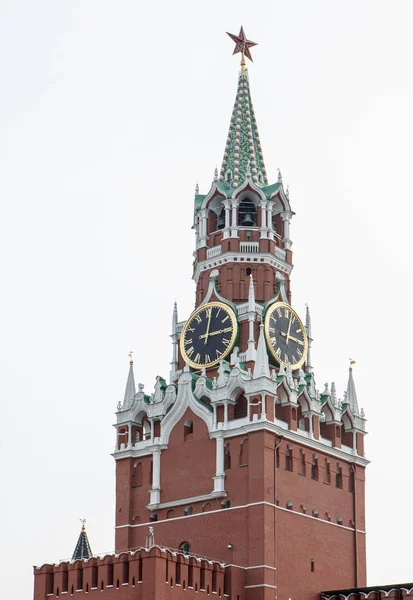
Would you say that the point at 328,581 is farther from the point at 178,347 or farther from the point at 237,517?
the point at 178,347

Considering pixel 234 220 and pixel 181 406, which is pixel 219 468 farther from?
pixel 234 220

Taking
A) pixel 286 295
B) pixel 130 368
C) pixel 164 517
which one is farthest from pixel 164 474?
pixel 286 295

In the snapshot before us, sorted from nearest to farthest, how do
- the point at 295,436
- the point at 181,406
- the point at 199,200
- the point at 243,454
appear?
the point at 243,454 → the point at 295,436 → the point at 181,406 → the point at 199,200

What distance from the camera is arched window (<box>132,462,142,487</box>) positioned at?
238 ft

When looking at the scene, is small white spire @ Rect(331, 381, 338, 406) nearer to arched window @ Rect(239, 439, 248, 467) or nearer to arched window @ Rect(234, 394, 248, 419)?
arched window @ Rect(234, 394, 248, 419)

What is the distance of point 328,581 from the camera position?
227 feet

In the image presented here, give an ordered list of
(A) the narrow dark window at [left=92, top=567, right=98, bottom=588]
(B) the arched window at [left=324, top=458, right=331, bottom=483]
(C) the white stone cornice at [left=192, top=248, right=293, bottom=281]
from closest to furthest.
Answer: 1. (A) the narrow dark window at [left=92, top=567, right=98, bottom=588]
2. (B) the arched window at [left=324, top=458, right=331, bottom=483]
3. (C) the white stone cornice at [left=192, top=248, right=293, bottom=281]

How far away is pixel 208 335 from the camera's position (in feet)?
240

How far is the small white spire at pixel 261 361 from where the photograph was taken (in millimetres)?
68625

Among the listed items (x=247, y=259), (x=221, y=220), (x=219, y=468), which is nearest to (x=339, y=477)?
(x=219, y=468)

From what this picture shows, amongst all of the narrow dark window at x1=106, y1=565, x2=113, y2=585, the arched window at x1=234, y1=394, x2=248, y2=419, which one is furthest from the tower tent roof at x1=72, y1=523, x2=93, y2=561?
the narrow dark window at x1=106, y1=565, x2=113, y2=585

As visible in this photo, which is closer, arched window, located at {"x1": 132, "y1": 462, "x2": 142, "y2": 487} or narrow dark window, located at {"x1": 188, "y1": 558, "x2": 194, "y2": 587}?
narrow dark window, located at {"x1": 188, "y1": 558, "x2": 194, "y2": 587}

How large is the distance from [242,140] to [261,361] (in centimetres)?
1674

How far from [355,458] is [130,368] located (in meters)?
13.9
